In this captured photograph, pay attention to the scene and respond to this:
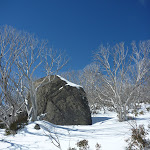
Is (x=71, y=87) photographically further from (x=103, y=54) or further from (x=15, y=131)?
(x=15, y=131)

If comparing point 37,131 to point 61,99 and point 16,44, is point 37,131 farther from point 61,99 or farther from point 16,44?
point 16,44

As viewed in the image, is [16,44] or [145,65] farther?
[145,65]

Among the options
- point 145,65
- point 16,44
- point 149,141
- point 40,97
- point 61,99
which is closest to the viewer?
point 149,141

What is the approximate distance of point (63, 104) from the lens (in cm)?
759

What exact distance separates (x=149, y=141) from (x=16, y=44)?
647 centimetres

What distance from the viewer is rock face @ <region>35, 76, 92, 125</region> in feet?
23.7

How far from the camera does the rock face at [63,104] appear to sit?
722 cm

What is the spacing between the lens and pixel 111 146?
3.63 meters

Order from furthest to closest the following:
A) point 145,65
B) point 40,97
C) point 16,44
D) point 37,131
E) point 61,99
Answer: point 40,97
point 61,99
point 145,65
point 16,44
point 37,131

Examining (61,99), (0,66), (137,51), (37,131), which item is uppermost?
(137,51)

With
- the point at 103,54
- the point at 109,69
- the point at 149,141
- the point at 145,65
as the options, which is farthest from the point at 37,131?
the point at 145,65

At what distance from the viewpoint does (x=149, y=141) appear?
11.3ft

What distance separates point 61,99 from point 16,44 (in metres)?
3.94

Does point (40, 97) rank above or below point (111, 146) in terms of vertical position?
above
